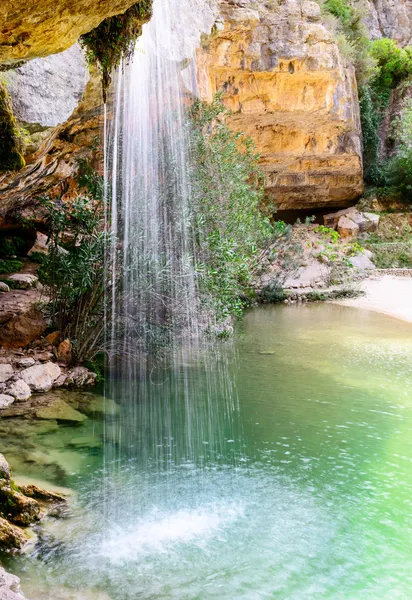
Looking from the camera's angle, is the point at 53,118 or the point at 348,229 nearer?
the point at 53,118

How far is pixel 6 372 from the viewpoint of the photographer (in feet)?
31.2

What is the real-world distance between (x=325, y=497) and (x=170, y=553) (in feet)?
7.26

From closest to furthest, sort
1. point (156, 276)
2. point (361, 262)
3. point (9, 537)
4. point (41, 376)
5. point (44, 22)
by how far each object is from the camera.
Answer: point (44, 22), point (9, 537), point (41, 376), point (156, 276), point (361, 262)

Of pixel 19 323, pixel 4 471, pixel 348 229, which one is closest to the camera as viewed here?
pixel 4 471

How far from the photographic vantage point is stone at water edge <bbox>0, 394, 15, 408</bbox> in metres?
8.64

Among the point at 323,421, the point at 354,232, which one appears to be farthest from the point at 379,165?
the point at 323,421

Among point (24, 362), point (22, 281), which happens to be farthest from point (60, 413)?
point (22, 281)

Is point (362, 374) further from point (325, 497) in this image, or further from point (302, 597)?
point (302, 597)

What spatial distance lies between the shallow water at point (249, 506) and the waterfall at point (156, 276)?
0.16 metres

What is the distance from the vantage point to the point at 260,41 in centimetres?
1988

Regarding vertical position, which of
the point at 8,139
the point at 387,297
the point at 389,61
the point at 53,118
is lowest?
the point at 387,297

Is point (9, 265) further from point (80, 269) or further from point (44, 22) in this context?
point (44, 22)

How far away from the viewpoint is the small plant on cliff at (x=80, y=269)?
9.88 meters

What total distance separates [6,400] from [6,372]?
2.95 ft
